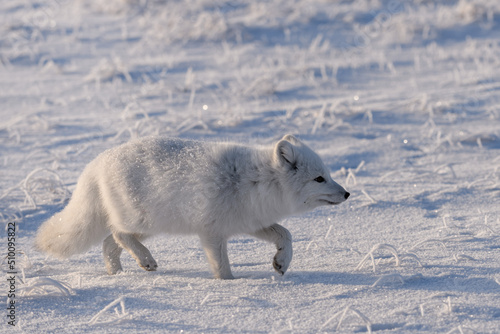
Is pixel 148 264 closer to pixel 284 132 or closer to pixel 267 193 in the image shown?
pixel 267 193

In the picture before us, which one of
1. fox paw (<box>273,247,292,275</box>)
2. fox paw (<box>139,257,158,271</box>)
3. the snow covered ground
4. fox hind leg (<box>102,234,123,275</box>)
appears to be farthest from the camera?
fox hind leg (<box>102,234,123,275</box>)

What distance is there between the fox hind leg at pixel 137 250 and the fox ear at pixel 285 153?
101 cm

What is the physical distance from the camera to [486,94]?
8.12 m

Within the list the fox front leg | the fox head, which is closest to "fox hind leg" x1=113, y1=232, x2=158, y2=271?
the fox front leg

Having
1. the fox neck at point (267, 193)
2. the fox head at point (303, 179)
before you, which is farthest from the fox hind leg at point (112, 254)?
the fox head at point (303, 179)

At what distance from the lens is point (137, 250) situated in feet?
12.9

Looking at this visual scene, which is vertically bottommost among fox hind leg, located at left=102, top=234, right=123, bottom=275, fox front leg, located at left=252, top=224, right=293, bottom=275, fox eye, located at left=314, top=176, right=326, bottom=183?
fox hind leg, located at left=102, top=234, right=123, bottom=275

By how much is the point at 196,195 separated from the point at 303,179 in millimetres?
678

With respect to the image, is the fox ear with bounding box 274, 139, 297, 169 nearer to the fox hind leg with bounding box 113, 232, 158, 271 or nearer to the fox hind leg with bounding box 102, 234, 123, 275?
the fox hind leg with bounding box 113, 232, 158, 271

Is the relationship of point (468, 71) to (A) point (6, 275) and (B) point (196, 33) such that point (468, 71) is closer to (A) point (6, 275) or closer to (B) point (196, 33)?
(B) point (196, 33)

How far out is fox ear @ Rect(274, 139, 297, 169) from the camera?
3.74 metres

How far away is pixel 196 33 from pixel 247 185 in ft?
25.8

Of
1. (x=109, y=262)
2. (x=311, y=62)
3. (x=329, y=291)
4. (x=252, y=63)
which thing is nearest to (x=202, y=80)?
(x=252, y=63)

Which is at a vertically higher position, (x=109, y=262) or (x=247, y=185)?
(x=247, y=185)
